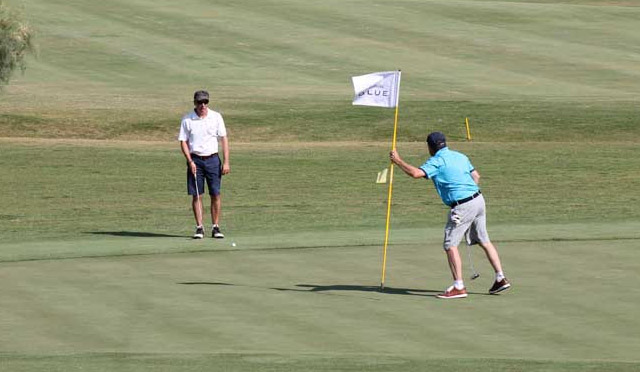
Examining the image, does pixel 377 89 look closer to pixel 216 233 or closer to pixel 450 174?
pixel 450 174

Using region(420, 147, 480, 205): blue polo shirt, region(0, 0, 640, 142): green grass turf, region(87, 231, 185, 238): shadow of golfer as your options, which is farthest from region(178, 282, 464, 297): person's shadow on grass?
region(0, 0, 640, 142): green grass turf

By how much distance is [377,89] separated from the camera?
16219 millimetres

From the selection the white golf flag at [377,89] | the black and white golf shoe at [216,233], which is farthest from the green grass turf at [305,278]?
A: the white golf flag at [377,89]

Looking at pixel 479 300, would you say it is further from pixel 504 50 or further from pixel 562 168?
pixel 504 50

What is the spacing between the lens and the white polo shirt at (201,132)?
19531mm

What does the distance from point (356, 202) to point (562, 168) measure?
265 inches

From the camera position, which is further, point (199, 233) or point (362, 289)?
point (199, 233)

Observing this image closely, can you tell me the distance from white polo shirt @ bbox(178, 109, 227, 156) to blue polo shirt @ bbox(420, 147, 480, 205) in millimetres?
5158

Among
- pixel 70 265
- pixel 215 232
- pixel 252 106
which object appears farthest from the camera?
pixel 252 106

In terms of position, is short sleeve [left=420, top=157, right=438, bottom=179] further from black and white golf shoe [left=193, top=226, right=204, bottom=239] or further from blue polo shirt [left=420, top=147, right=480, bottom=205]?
black and white golf shoe [left=193, top=226, right=204, bottom=239]

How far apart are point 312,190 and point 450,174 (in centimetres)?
1160

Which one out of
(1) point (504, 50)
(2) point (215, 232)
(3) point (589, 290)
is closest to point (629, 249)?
(3) point (589, 290)

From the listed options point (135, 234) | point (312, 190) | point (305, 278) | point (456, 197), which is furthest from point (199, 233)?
point (312, 190)

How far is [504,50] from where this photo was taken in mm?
53594
